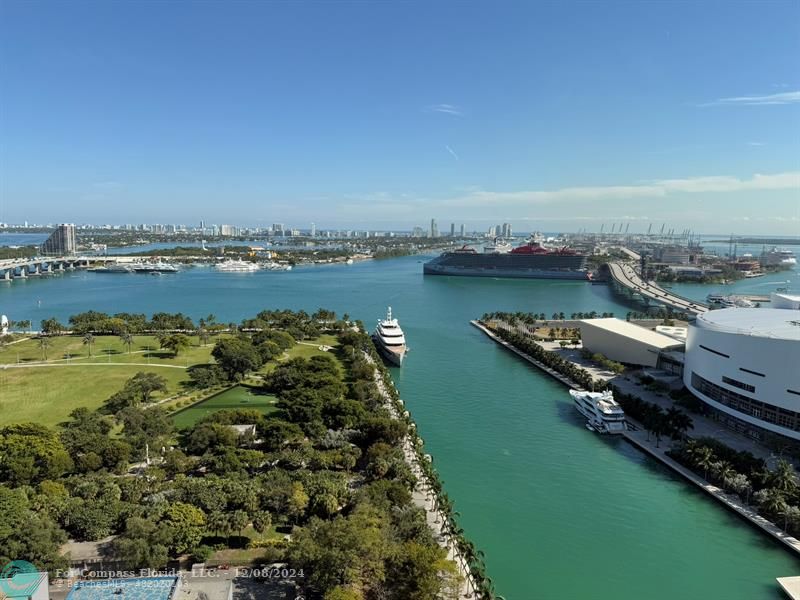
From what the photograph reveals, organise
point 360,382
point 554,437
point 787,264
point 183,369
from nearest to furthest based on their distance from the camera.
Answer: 1. point 554,437
2. point 360,382
3. point 183,369
4. point 787,264

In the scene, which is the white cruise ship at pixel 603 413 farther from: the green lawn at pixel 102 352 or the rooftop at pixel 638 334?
the green lawn at pixel 102 352

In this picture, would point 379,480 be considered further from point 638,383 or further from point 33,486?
point 638,383

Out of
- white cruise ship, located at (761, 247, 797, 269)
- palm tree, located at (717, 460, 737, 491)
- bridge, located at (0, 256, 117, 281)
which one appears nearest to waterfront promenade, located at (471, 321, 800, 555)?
palm tree, located at (717, 460, 737, 491)

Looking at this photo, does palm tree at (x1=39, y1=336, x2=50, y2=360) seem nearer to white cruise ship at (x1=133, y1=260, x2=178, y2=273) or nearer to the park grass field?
the park grass field

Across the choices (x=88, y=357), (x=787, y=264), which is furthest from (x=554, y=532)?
(x=787, y=264)

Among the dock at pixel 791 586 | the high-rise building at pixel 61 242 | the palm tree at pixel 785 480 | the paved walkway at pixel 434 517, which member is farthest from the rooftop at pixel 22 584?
the high-rise building at pixel 61 242

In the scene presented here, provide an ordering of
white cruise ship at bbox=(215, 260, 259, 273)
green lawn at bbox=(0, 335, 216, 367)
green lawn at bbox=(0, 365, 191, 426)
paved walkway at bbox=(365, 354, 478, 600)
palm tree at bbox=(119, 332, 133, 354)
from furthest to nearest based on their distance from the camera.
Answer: white cruise ship at bbox=(215, 260, 259, 273), palm tree at bbox=(119, 332, 133, 354), green lawn at bbox=(0, 335, 216, 367), green lawn at bbox=(0, 365, 191, 426), paved walkway at bbox=(365, 354, 478, 600)
